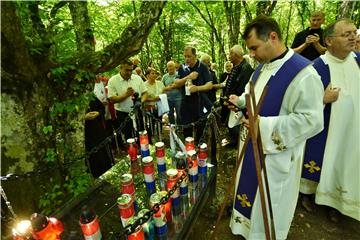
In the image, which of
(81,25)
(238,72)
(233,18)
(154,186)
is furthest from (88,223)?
(233,18)

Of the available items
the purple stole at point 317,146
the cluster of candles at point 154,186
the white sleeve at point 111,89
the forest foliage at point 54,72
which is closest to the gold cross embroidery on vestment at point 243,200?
the cluster of candles at point 154,186

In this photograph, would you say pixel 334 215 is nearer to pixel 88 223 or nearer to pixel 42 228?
pixel 88 223

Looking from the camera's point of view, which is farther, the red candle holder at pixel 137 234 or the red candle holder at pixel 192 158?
the red candle holder at pixel 192 158

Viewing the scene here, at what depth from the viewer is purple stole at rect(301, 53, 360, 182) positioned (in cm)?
316

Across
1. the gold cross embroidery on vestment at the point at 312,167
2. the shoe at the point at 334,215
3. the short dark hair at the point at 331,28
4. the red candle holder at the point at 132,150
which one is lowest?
the shoe at the point at 334,215

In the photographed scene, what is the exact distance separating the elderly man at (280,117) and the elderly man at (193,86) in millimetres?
2006

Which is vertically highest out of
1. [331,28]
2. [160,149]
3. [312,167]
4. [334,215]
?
[331,28]

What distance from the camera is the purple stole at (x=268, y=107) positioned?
2.30m

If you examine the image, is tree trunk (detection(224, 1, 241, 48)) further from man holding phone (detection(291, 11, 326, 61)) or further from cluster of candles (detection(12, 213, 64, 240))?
cluster of candles (detection(12, 213, 64, 240))

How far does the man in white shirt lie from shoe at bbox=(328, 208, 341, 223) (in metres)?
3.71

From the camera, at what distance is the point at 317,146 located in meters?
3.29

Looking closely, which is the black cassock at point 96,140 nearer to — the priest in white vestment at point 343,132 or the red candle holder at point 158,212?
the red candle holder at point 158,212

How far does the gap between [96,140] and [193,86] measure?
6.58 feet

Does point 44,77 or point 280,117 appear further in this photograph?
point 44,77
